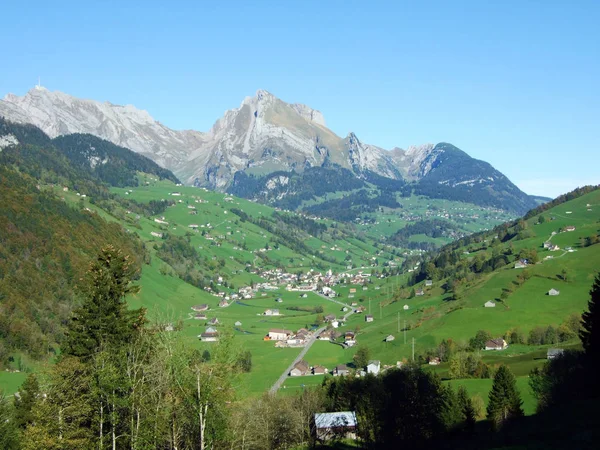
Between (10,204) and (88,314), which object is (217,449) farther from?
(10,204)

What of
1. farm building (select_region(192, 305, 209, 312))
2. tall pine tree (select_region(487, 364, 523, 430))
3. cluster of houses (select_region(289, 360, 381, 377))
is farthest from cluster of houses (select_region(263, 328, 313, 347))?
tall pine tree (select_region(487, 364, 523, 430))

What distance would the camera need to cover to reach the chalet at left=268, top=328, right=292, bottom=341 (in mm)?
132825

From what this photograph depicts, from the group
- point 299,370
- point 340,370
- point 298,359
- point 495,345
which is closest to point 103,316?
point 299,370

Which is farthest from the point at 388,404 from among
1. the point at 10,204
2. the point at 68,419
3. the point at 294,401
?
the point at 10,204

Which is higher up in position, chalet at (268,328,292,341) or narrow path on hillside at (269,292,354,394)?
chalet at (268,328,292,341)

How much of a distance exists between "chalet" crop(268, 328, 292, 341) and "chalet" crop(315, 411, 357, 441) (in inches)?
2713

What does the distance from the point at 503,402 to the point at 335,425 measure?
1712 cm

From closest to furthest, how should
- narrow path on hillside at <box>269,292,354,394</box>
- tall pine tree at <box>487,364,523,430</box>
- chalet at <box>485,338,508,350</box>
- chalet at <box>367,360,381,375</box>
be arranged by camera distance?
tall pine tree at <box>487,364,523,430</box>
narrow path on hillside at <box>269,292,354,394</box>
chalet at <box>367,360,381,375</box>
chalet at <box>485,338,508,350</box>

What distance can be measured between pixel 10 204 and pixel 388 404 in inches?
4653

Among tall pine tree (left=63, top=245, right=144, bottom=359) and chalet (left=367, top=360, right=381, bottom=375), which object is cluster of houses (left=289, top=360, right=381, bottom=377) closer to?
chalet (left=367, top=360, right=381, bottom=375)

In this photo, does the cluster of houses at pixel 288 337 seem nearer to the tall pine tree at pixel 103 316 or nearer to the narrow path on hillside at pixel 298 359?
the narrow path on hillside at pixel 298 359

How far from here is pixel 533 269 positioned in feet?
436

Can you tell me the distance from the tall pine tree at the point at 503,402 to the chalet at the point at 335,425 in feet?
47.1

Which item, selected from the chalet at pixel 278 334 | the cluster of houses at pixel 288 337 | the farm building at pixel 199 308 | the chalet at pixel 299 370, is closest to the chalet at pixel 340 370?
the chalet at pixel 299 370
